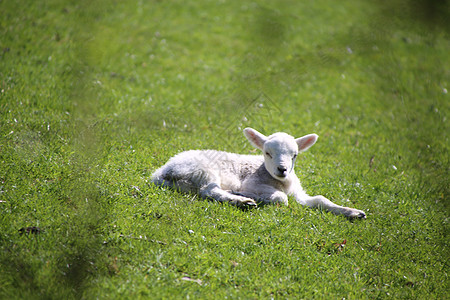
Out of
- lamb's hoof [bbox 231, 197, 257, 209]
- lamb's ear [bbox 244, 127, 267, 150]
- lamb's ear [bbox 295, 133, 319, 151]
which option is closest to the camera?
lamb's hoof [bbox 231, 197, 257, 209]

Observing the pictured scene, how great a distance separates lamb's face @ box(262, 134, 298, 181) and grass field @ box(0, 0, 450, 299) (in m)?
0.53

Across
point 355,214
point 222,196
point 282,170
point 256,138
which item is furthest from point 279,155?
point 355,214

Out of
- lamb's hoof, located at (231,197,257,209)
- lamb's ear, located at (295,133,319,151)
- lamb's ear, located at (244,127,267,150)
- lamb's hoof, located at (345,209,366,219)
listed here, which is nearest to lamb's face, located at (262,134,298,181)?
lamb's ear, located at (244,127,267,150)

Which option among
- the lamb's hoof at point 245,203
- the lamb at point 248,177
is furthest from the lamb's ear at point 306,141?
the lamb's hoof at point 245,203

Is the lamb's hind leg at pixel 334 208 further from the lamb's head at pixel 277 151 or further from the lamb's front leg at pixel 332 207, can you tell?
the lamb's head at pixel 277 151

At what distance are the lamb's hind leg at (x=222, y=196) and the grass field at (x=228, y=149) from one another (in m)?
0.13

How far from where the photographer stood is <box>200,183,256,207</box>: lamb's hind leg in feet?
17.3

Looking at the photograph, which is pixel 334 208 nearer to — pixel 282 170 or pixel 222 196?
pixel 282 170

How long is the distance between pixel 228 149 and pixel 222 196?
2.42 ft

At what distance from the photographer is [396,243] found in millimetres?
5320

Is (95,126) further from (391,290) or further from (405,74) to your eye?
(391,290)

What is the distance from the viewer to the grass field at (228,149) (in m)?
1.23

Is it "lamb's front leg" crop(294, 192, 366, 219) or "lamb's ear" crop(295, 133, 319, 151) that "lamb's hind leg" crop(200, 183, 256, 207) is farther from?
"lamb's ear" crop(295, 133, 319, 151)

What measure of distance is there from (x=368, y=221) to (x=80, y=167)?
492 cm
